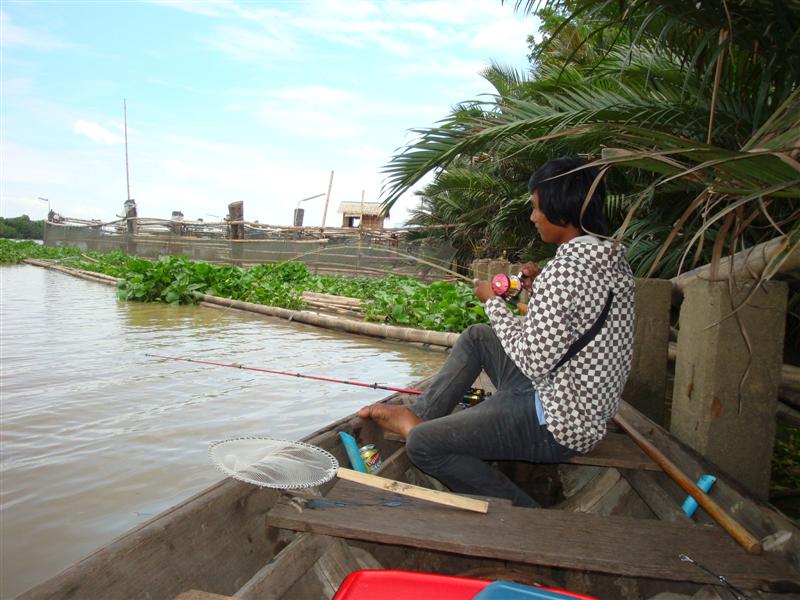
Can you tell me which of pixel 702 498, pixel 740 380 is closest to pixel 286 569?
pixel 702 498

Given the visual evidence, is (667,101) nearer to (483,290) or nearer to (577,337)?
(483,290)

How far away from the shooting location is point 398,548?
2.26 m

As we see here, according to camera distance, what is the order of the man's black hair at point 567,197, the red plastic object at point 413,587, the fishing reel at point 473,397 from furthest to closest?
the fishing reel at point 473,397 < the man's black hair at point 567,197 < the red plastic object at point 413,587

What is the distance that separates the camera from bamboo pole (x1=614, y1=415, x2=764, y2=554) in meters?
1.80

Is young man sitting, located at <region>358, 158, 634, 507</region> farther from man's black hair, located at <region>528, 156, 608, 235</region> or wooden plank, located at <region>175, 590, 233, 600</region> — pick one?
wooden plank, located at <region>175, 590, 233, 600</region>

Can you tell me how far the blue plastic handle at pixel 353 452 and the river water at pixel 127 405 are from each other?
1.02 m

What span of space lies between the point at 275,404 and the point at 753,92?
13.7ft

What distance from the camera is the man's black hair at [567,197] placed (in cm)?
233

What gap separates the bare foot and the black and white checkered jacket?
2.38 feet

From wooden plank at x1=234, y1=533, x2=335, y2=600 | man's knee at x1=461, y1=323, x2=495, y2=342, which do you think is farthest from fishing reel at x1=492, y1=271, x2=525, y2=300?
wooden plank at x1=234, y1=533, x2=335, y2=600

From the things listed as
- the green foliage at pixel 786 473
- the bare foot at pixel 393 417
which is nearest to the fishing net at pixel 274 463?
the bare foot at pixel 393 417

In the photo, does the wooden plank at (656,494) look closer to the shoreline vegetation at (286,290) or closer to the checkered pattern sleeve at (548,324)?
the checkered pattern sleeve at (548,324)

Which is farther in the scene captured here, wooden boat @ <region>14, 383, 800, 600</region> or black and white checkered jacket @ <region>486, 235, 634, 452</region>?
black and white checkered jacket @ <region>486, 235, 634, 452</region>

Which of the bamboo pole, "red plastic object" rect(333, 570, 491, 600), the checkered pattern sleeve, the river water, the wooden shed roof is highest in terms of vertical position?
the wooden shed roof
